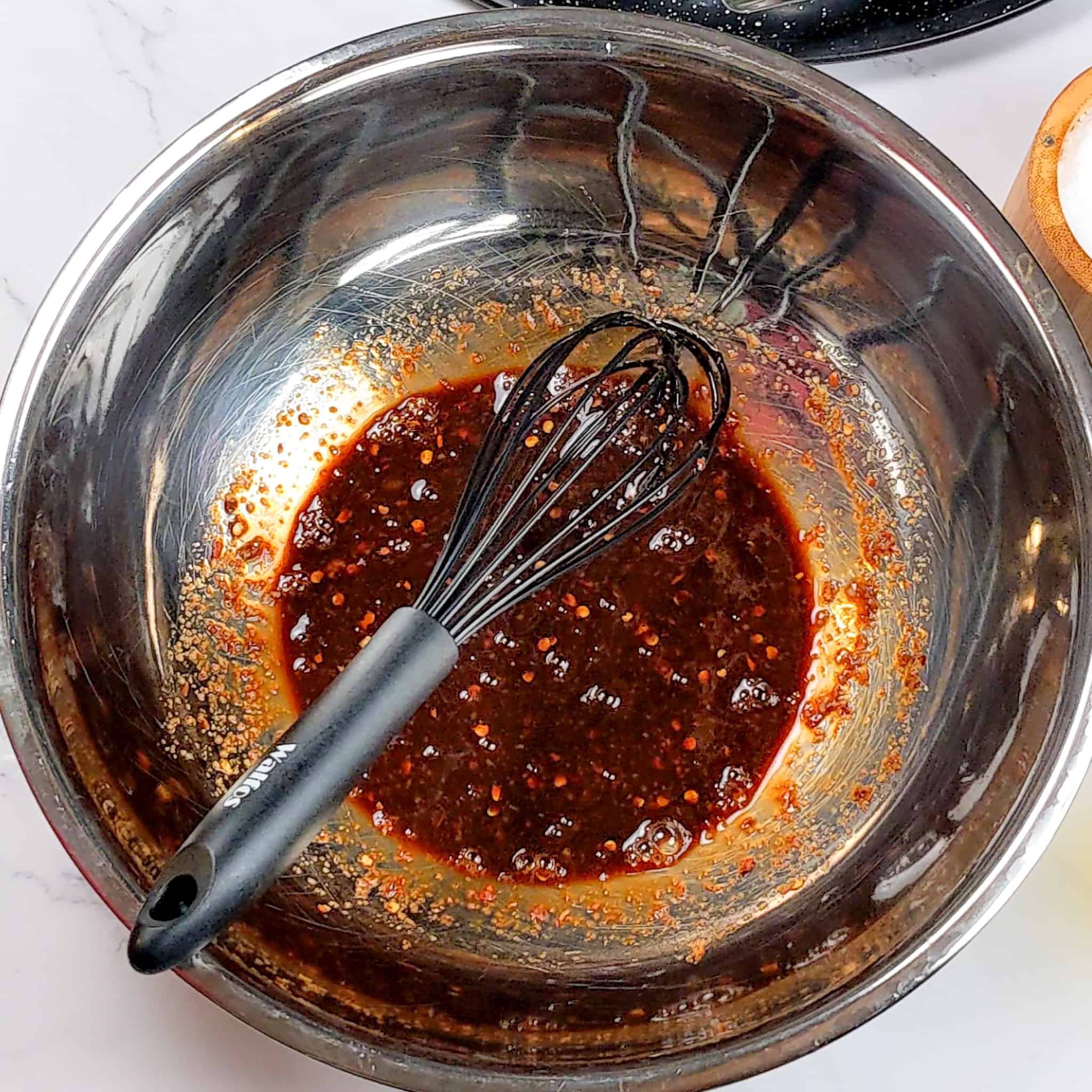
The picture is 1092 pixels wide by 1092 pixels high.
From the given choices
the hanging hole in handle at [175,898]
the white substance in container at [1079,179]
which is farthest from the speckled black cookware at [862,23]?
the hanging hole in handle at [175,898]

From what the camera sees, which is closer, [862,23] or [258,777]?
[258,777]

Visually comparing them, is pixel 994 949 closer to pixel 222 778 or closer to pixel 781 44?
pixel 222 778

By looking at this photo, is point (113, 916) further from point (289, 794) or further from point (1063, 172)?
point (1063, 172)

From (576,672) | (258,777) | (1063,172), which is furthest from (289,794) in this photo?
(1063,172)

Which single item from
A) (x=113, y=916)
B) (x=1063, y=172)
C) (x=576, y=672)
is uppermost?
(x=1063, y=172)

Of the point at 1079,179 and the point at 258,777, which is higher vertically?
the point at 1079,179

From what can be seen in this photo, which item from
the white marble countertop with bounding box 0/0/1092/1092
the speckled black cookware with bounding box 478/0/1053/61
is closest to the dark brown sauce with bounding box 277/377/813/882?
the white marble countertop with bounding box 0/0/1092/1092

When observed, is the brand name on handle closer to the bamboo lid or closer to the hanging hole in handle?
the hanging hole in handle
